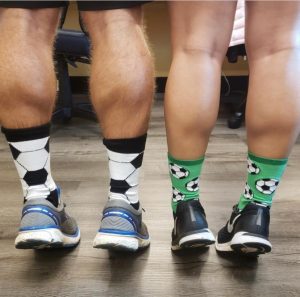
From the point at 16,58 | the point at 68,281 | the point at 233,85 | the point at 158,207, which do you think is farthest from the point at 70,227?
the point at 233,85

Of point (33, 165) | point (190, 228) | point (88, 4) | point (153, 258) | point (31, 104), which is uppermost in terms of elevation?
point (88, 4)

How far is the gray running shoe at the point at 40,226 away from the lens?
64cm

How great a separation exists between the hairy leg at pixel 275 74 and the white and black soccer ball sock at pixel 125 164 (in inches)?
9.4

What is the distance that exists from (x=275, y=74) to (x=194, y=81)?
0.15 m

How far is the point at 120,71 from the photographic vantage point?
2.09 feet

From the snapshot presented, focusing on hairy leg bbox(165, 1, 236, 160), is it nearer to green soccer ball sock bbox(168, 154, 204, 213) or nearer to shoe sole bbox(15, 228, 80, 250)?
green soccer ball sock bbox(168, 154, 204, 213)

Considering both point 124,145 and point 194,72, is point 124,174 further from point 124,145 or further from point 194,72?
point 194,72


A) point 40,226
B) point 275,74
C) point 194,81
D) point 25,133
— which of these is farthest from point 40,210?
point 275,74

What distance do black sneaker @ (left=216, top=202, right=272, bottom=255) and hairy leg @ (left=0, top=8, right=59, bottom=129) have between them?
0.45m

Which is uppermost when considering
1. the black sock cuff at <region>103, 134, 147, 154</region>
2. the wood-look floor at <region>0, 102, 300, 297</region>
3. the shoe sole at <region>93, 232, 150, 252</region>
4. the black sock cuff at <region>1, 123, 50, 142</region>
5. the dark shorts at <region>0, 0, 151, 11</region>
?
the dark shorts at <region>0, 0, 151, 11</region>

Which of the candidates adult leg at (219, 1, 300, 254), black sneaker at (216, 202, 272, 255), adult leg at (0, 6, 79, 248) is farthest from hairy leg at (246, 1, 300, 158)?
adult leg at (0, 6, 79, 248)

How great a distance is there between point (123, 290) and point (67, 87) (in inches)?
63.3

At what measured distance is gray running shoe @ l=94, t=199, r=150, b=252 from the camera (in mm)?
643

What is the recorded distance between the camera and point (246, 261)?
2.43ft
